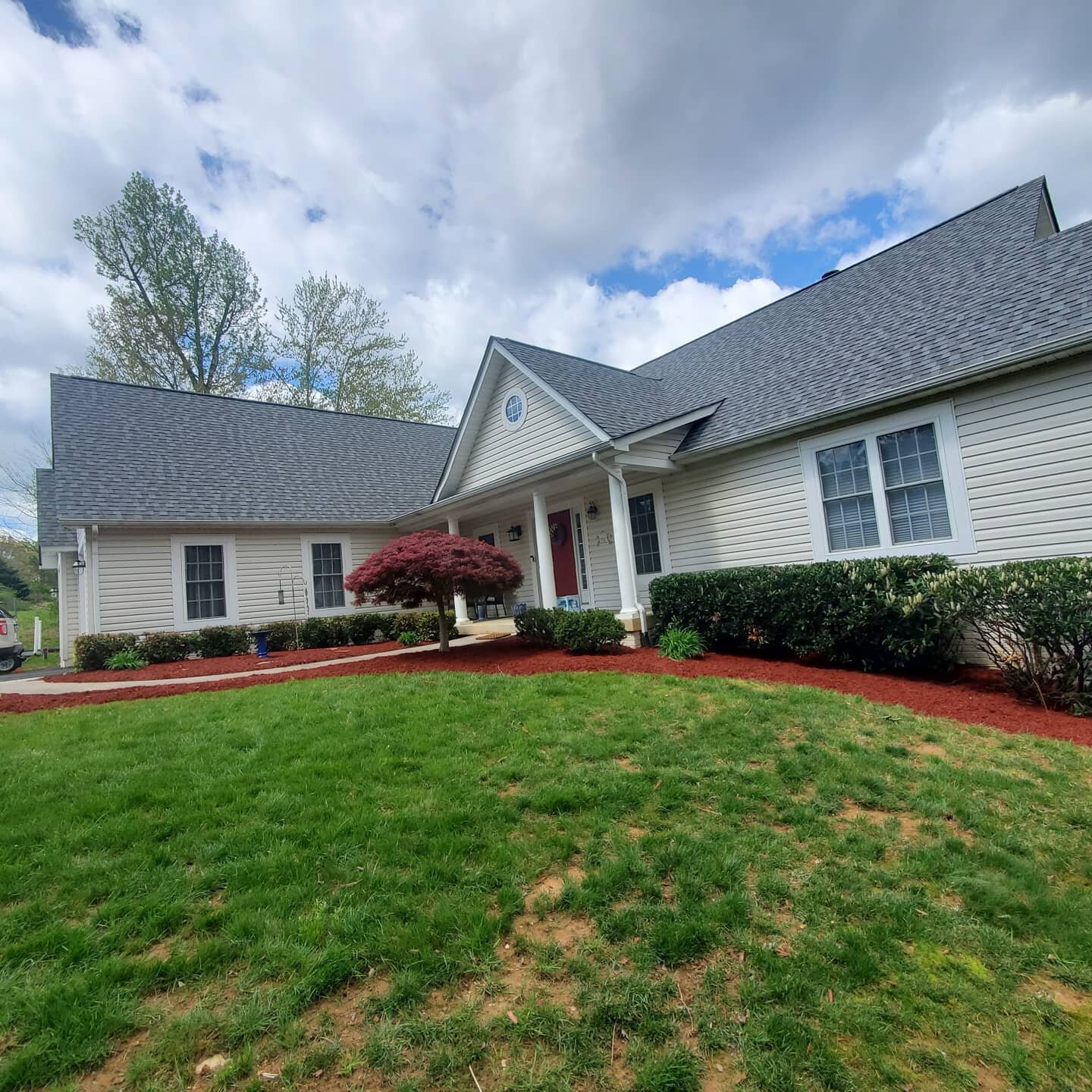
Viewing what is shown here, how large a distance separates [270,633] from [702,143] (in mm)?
13468

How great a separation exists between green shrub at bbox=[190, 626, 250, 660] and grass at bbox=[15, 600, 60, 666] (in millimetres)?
16521

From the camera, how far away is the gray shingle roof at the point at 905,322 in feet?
24.2

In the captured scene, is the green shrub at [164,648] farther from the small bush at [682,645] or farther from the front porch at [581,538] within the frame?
the small bush at [682,645]

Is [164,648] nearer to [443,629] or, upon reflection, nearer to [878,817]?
[443,629]

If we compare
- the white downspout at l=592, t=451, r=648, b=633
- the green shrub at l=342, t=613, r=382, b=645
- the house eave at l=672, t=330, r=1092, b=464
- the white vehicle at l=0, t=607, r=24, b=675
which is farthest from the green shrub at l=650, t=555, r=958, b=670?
the white vehicle at l=0, t=607, r=24, b=675

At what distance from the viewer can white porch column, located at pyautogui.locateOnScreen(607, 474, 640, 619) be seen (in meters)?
9.64

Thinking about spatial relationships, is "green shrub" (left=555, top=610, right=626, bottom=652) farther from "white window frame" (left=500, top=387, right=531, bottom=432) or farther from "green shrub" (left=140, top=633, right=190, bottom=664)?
"green shrub" (left=140, top=633, right=190, bottom=664)

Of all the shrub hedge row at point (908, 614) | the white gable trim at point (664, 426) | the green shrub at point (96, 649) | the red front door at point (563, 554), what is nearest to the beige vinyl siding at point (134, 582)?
the green shrub at point (96, 649)

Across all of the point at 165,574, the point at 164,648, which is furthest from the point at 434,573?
the point at 165,574

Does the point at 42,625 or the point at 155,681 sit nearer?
the point at 155,681

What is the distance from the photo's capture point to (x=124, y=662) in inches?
441

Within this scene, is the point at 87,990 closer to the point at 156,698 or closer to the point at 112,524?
the point at 156,698

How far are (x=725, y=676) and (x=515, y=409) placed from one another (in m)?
7.88

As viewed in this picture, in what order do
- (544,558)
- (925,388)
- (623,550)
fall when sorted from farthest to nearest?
(544,558) → (623,550) → (925,388)
